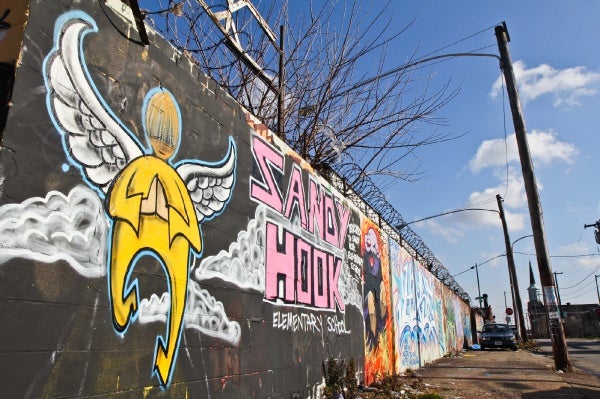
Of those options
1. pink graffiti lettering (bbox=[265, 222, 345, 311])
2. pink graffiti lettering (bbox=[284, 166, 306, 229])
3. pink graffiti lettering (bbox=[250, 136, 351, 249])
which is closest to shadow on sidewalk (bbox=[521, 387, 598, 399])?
pink graffiti lettering (bbox=[265, 222, 345, 311])

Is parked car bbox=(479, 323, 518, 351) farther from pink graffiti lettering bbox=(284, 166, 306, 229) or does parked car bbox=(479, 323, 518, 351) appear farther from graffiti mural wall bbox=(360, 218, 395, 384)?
pink graffiti lettering bbox=(284, 166, 306, 229)

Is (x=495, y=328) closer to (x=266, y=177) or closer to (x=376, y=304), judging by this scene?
(x=376, y=304)

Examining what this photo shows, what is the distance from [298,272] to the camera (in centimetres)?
629

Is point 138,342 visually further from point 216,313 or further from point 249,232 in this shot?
point 249,232

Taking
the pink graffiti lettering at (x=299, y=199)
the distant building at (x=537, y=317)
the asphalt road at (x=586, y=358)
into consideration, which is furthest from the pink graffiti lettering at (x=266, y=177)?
the distant building at (x=537, y=317)

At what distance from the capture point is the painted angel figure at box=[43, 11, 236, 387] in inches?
116

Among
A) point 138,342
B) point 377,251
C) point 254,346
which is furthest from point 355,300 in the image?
point 138,342

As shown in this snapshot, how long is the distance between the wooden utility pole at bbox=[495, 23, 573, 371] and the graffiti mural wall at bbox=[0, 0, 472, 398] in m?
7.79

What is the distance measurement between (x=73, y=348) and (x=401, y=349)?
34.3 ft

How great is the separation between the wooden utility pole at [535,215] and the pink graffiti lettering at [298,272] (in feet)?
21.8

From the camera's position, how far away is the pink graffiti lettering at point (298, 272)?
557 centimetres

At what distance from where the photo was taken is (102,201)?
3.12m

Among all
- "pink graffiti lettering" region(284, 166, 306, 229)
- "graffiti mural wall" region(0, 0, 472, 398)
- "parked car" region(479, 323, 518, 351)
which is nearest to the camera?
"graffiti mural wall" region(0, 0, 472, 398)

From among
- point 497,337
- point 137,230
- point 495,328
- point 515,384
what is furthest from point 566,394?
point 495,328
